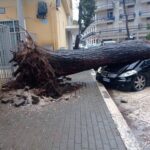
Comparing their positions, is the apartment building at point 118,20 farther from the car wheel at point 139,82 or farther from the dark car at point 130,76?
the car wheel at point 139,82

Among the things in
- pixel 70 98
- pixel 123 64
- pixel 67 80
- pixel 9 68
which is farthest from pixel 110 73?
pixel 9 68

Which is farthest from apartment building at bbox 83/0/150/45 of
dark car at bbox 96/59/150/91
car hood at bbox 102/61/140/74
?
dark car at bbox 96/59/150/91

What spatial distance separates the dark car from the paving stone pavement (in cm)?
254

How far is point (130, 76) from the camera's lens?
10.3 m

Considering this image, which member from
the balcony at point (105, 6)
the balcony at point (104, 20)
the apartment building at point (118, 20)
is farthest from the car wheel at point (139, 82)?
the balcony at point (105, 6)

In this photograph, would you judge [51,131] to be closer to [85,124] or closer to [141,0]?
[85,124]

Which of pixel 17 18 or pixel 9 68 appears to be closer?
pixel 9 68

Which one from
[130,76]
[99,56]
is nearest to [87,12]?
[99,56]

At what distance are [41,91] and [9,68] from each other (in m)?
2.57

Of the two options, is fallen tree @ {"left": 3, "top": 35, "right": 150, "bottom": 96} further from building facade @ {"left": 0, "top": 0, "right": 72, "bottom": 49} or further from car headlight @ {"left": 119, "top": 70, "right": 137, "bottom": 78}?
building facade @ {"left": 0, "top": 0, "right": 72, "bottom": 49}

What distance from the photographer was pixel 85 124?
6102 mm

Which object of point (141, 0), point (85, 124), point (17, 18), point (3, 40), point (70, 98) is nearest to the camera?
point (85, 124)

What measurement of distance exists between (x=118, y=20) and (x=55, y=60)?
53358 millimetres

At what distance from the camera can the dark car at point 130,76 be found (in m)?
10.3
